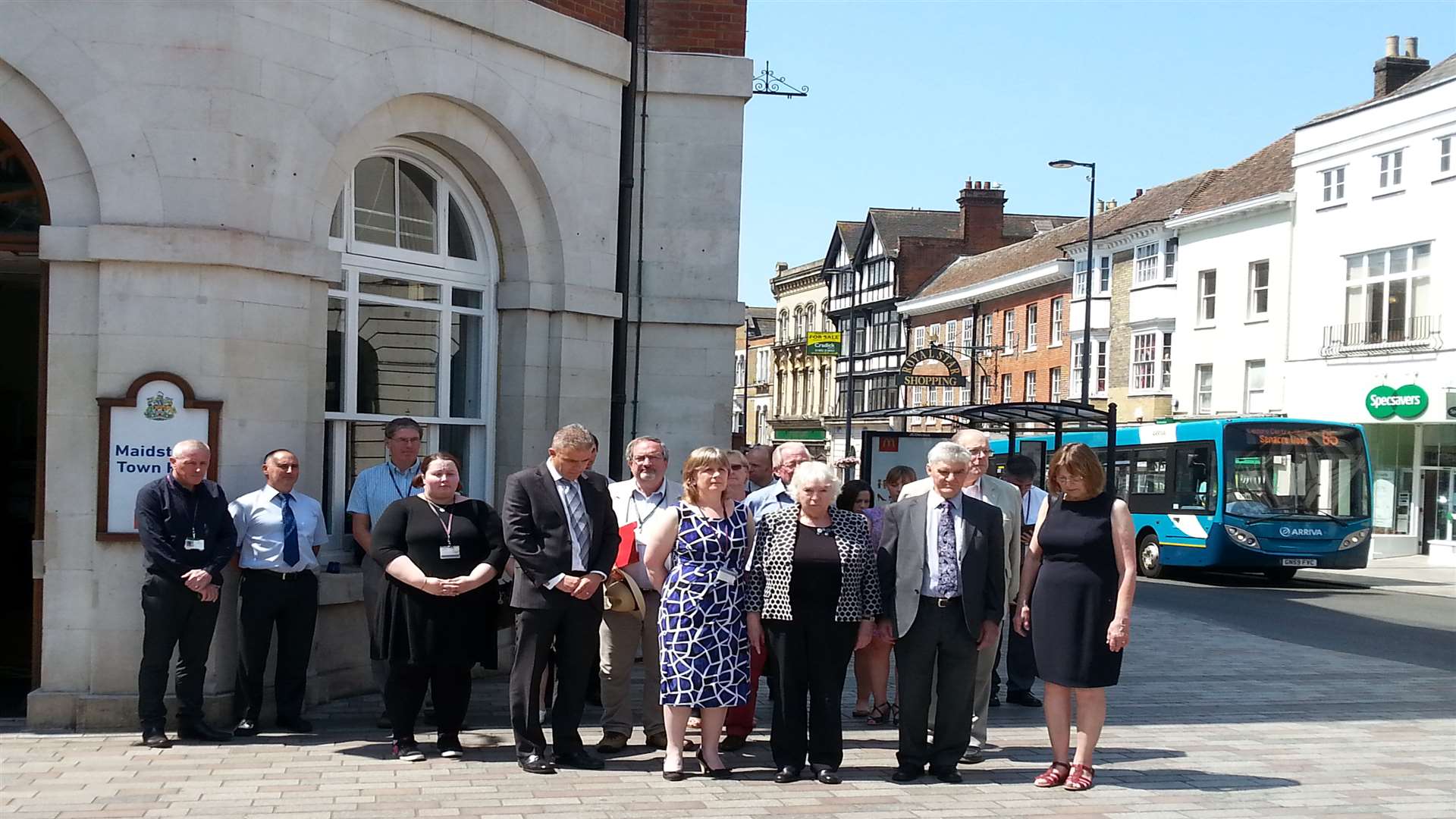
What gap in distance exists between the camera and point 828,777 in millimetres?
7180

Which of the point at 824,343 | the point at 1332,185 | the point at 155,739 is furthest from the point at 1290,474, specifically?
the point at 824,343

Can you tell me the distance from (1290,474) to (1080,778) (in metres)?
17.4

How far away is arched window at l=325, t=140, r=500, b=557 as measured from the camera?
9.32 metres

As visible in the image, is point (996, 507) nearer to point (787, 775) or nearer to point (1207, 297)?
point (787, 775)

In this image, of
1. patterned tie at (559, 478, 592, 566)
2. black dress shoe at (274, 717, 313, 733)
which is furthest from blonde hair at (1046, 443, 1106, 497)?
black dress shoe at (274, 717, 313, 733)

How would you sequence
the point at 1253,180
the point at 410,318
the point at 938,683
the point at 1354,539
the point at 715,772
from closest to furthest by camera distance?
the point at 715,772 < the point at 938,683 < the point at 410,318 < the point at 1354,539 < the point at 1253,180

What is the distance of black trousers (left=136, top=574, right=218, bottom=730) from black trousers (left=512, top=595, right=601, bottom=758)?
176 cm

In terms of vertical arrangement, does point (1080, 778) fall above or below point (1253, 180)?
below

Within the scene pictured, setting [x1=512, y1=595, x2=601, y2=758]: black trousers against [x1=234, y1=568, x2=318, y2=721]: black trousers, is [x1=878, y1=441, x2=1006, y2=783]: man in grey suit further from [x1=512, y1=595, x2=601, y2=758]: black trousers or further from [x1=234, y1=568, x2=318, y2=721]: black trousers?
[x1=234, y1=568, x2=318, y2=721]: black trousers

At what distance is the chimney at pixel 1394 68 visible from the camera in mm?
37094

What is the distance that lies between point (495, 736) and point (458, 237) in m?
3.74

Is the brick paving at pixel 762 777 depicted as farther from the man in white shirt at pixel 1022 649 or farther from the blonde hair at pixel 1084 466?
the blonde hair at pixel 1084 466

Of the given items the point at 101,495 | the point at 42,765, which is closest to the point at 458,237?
the point at 101,495

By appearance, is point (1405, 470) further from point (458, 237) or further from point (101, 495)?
point (101, 495)
